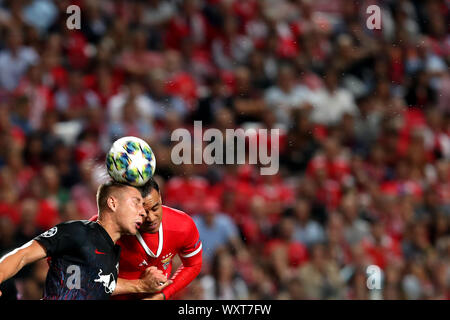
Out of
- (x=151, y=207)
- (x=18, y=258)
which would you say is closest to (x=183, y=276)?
(x=151, y=207)

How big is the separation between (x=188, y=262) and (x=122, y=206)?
75cm

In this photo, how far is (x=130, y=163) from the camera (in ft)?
14.6

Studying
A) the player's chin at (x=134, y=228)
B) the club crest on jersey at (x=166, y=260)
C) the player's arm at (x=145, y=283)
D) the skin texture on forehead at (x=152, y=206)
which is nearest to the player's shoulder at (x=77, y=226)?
the player's chin at (x=134, y=228)

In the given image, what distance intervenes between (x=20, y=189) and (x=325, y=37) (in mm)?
4469

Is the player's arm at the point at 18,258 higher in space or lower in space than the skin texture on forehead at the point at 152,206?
lower

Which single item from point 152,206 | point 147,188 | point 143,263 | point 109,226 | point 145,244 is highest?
point 147,188

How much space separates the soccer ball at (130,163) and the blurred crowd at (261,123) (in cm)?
257

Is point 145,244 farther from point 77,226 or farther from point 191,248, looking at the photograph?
point 77,226

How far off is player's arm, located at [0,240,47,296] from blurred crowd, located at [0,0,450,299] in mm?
2661

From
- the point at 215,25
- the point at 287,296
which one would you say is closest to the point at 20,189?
the point at 287,296

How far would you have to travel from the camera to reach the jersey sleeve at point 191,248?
4910 millimetres

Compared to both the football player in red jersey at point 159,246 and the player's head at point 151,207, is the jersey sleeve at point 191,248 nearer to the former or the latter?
the football player in red jersey at point 159,246

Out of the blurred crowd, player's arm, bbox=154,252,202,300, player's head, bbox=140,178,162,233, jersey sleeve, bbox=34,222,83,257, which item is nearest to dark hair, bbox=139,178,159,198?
player's head, bbox=140,178,162,233
